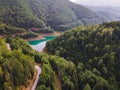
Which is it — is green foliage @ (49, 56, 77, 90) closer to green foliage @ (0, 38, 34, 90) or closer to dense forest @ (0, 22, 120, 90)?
dense forest @ (0, 22, 120, 90)

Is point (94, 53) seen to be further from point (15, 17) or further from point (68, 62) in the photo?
point (15, 17)

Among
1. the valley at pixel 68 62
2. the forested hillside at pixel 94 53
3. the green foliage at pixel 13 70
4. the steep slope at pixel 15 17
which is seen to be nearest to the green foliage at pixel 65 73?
the valley at pixel 68 62

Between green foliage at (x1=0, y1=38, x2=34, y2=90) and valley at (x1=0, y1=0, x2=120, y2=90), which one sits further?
valley at (x1=0, y1=0, x2=120, y2=90)

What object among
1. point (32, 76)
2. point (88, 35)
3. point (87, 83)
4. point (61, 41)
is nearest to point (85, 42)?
point (88, 35)

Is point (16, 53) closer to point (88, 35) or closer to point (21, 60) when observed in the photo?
point (21, 60)

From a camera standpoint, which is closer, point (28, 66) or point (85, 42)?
point (28, 66)

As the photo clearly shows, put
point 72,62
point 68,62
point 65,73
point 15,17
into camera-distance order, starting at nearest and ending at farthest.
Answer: point 65,73 → point 68,62 → point 72,62 → point 15,17

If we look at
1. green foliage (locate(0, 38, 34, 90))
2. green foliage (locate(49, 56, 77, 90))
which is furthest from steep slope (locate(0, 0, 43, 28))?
green foliage (locate(0, 38, 34, 90))

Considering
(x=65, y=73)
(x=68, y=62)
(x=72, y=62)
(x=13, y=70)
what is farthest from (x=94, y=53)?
(x=13, y=70)
